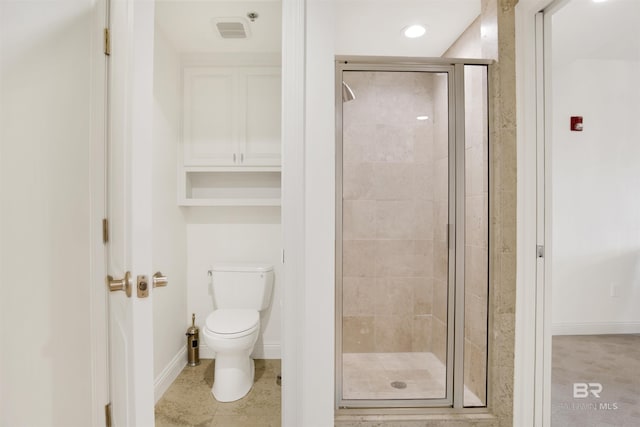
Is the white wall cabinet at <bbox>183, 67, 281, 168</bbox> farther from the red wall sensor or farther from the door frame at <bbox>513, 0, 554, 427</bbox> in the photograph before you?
the red wall sensor

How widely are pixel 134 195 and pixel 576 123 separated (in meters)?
1.80

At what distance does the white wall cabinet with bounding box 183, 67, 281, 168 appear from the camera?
96.0 inches

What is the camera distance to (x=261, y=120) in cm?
246

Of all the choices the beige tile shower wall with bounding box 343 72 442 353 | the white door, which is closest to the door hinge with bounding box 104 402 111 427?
the white door

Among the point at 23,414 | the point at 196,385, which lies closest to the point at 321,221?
the point at 23,414

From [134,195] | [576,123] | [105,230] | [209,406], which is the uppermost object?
[576,123]

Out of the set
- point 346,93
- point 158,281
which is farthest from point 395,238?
point 158,281

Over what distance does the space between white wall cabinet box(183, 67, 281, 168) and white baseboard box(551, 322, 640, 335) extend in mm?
1981

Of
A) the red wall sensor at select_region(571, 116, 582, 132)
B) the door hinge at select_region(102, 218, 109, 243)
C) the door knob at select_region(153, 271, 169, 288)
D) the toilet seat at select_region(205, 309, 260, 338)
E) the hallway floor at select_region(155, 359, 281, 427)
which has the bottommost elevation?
the hallway floor at select_region(155, 359, 281, 427)

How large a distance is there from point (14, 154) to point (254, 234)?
171 centimetres

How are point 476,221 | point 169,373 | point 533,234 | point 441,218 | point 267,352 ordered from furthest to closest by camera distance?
point 267,352 < point 169,373 < point 441,218 < point 476,221 < point 533,234

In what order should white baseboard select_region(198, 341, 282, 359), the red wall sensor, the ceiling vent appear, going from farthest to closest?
white baseboard select_region(198, 341, 282, 359), the ceiling vent, the red wall sensor

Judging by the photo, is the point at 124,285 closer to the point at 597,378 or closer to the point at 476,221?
the point at 476,221

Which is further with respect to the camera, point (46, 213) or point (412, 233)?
point (412, 233)
